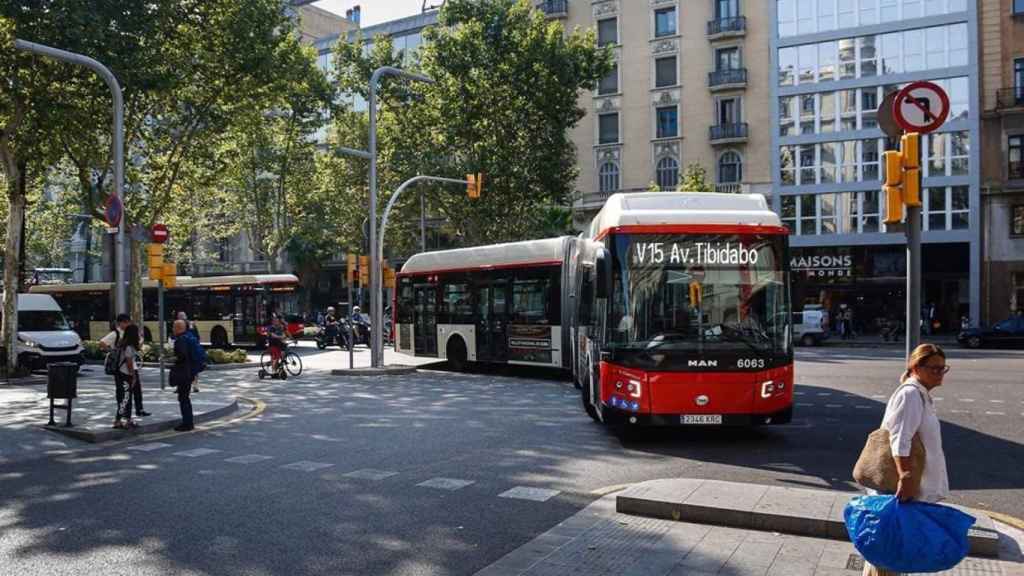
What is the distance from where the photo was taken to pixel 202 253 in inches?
2477

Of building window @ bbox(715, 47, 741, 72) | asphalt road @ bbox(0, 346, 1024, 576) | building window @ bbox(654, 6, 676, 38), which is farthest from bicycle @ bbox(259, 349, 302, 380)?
building window @ bbox(654, 6, 676, 38)

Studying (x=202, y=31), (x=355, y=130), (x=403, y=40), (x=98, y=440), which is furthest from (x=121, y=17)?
(x=403, y=40)

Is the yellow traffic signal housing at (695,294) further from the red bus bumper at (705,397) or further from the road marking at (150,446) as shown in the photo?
the road marking at (150,446)

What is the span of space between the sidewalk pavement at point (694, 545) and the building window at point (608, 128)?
43.3 meters

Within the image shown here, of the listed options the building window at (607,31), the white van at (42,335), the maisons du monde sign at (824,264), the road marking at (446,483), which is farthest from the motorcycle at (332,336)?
the road marking at (446,483)

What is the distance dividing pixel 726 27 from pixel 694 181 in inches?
408

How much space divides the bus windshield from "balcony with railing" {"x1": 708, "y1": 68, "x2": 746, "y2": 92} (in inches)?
1476

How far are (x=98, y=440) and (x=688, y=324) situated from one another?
7920 mm

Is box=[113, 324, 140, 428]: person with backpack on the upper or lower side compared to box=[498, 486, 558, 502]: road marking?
upper

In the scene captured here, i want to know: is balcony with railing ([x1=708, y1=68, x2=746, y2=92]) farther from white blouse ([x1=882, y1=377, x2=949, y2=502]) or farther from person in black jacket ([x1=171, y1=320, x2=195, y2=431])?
white blouse ([x1=882, y1=377, x2=949, y2=502])

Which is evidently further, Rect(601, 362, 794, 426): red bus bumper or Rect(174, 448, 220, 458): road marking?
Rect(174, 448, 220, 458): road marking

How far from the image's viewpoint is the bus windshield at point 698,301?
10.4 meters

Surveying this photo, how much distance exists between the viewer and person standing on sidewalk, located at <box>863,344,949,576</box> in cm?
441

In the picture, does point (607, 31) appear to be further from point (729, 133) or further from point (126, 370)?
point (126, 370)
